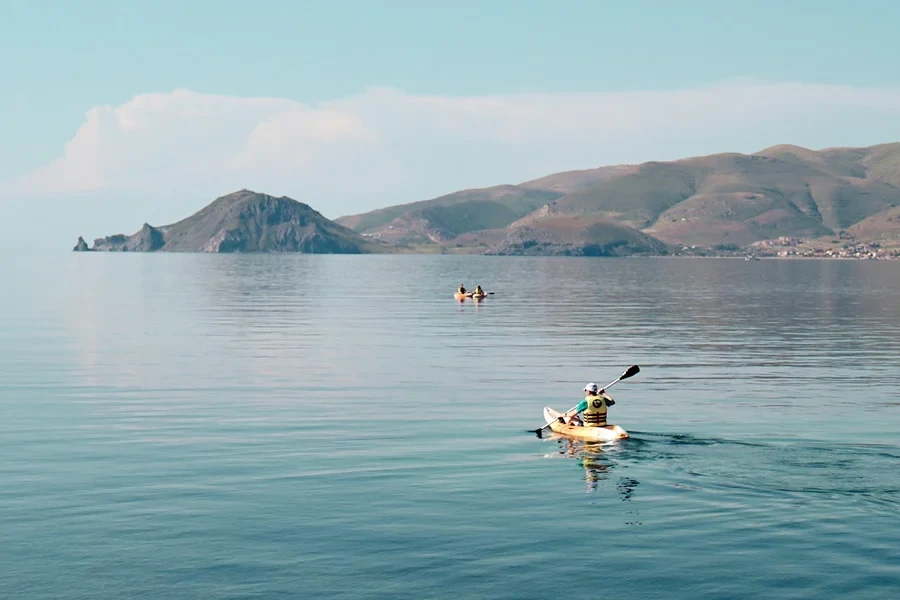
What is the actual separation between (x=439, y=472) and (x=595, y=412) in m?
8.24

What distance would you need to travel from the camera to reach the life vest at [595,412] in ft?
134

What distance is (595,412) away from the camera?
4097cm

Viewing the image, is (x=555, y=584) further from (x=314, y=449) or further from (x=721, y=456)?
(x=314, y=449)

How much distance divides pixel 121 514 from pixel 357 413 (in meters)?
19.0

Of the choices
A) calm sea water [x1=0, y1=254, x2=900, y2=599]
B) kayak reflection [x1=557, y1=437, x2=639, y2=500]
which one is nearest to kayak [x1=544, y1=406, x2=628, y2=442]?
kayak reflection [x1=557, y1=437, x2=639, y2=500]

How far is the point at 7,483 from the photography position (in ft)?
111

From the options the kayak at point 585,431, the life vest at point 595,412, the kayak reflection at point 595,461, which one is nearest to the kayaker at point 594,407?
the life vest at point 595,412

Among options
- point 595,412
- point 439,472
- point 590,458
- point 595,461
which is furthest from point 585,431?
point 439,472

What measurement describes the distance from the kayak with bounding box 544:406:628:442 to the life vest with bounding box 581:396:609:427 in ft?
0.98

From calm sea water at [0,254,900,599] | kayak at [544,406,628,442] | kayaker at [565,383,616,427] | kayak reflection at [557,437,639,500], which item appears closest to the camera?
calm sea water at [0,254,900,599]

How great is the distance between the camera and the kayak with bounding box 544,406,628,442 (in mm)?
40319

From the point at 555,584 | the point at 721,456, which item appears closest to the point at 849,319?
the point at 721,456

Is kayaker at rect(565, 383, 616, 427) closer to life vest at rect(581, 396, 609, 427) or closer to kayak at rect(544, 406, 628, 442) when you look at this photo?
life vest at rect(581, 396, 609, 427)

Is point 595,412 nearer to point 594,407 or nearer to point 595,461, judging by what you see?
point 594,407
